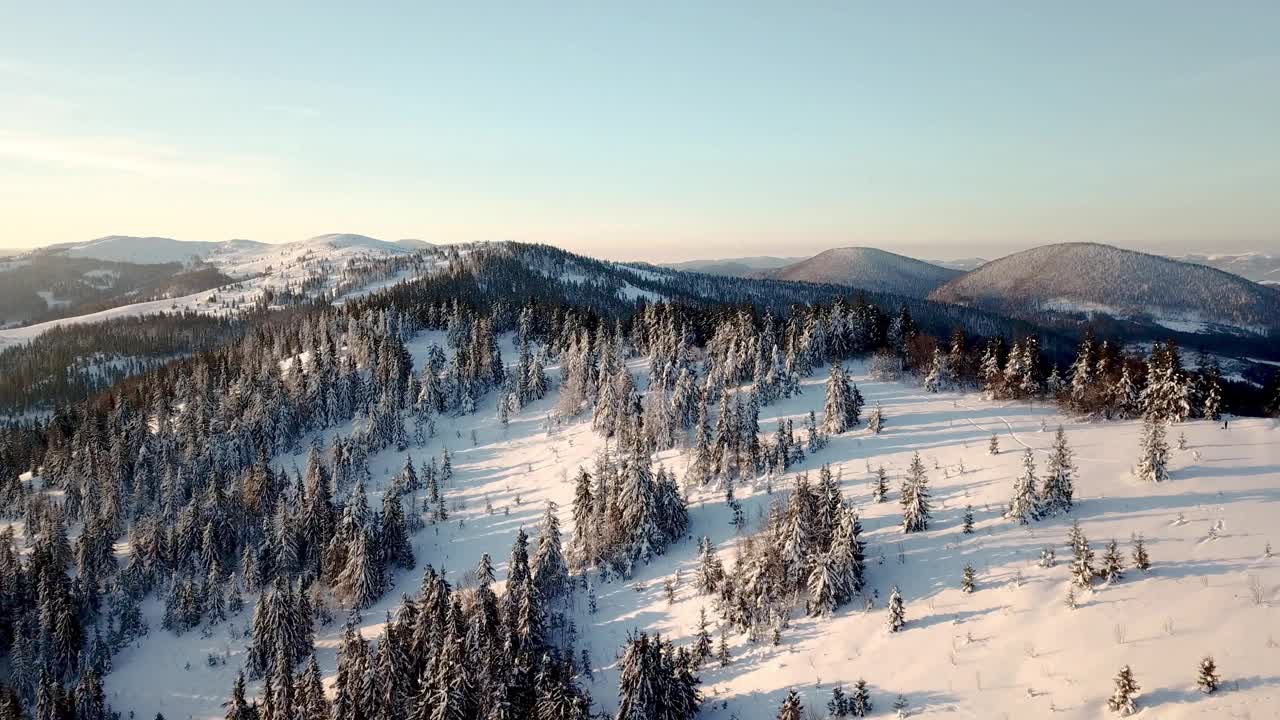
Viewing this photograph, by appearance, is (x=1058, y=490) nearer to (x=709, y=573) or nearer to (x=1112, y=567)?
(x=1112, y=567)

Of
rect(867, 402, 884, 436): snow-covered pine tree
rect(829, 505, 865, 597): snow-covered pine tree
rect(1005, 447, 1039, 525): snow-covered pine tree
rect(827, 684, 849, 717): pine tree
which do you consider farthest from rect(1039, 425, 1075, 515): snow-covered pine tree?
rect(867, 402, 884, 436): snow-covered pine tree

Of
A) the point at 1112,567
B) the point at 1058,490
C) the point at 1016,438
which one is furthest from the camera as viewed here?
the point at 1016,438

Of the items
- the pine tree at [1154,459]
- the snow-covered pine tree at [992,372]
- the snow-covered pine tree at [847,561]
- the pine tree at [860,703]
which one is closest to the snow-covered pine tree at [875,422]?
the snow-covered pine tree at [992,372]

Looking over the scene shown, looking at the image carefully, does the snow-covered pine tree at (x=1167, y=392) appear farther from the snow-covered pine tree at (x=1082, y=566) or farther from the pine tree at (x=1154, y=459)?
the snow-covered pine tree at (x=1082, y=566)

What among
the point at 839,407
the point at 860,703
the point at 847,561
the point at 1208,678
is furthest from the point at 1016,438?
the point at 860,703

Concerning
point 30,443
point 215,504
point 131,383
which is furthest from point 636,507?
point 131,383
